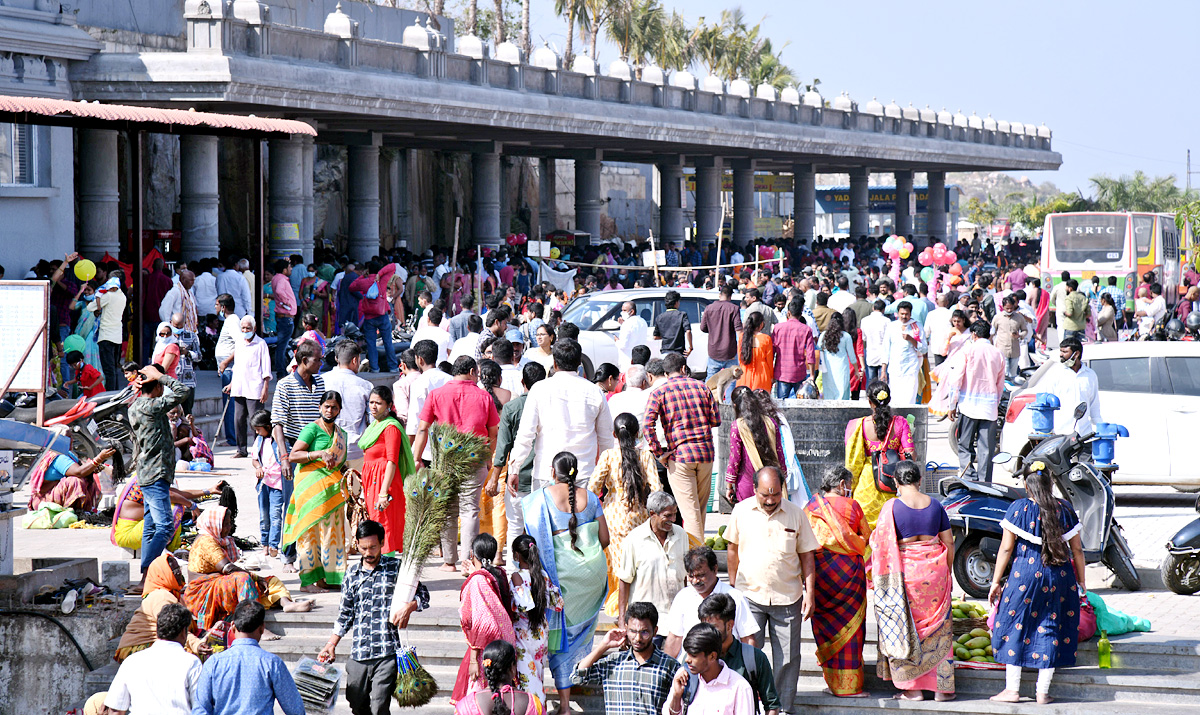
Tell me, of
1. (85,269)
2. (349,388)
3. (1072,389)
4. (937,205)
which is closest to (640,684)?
(349,388)

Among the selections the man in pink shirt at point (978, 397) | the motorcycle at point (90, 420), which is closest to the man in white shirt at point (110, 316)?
the motorcycle at point (90, 420)

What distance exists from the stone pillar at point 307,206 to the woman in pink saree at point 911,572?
54.1 ft

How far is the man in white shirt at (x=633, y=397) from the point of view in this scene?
10.0m

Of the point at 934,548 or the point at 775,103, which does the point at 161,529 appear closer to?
the point at 934,548

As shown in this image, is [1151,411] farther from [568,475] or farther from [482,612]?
[482,612]

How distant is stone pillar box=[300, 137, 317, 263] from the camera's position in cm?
Result: 2297

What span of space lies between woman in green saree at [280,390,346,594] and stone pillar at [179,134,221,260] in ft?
42.2

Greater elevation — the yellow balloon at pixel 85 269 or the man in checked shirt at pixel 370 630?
the yellow balloon at pixel 85 269

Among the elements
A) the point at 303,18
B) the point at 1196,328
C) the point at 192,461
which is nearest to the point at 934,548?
the point at 192,461

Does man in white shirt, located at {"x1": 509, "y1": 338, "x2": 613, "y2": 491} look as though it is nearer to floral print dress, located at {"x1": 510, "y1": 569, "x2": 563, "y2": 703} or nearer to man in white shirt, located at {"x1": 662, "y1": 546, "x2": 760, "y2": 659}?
floral print dress, located at {"x1": 510, "y1": 569, "x2": 563, "y2": 703}

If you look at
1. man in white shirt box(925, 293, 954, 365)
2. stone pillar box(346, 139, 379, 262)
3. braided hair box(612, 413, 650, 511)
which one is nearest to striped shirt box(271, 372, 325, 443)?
braided hair box(612, 413, 650, 511)

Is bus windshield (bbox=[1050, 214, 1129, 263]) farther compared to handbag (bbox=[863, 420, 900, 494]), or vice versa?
bus windshield (bbox=[1050, 214, 1129, 263])

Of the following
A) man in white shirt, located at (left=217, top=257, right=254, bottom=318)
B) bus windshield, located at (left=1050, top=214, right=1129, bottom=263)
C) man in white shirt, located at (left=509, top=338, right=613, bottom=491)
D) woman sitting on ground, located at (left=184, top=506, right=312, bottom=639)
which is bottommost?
woman sitting on ground, located at (left=184, top=506, right=312, bottom=639)

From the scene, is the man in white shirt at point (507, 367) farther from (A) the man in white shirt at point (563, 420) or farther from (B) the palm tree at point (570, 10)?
(B) the palm tree at point (570, 10)
